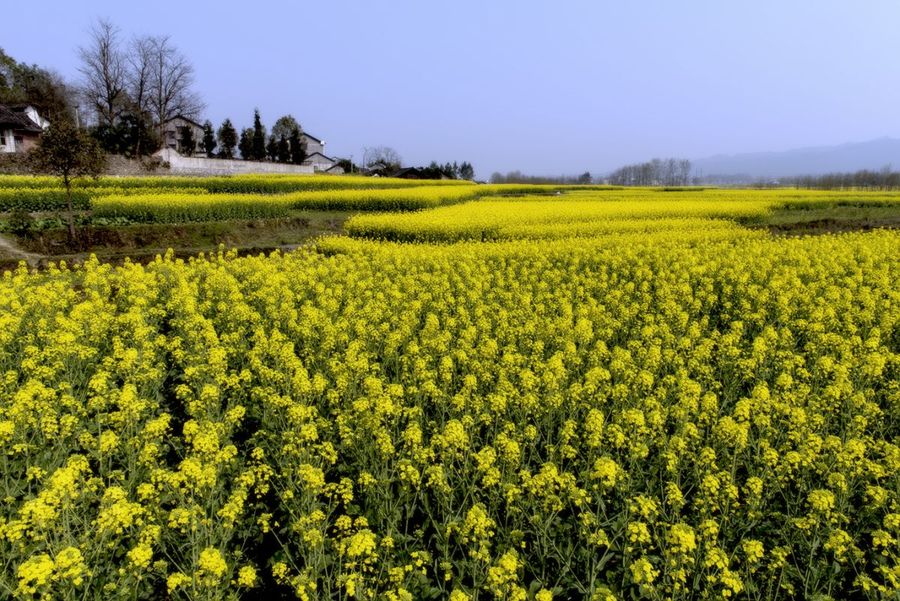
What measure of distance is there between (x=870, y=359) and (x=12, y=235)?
26.3 m

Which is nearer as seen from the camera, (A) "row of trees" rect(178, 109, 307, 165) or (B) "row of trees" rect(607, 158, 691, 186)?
(A) "row of trees" rect(178, 109, 307, 165)

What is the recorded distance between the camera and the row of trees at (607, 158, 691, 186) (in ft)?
516

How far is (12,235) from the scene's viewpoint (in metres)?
21.8

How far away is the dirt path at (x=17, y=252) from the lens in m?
19.4

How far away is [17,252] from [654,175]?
533ft

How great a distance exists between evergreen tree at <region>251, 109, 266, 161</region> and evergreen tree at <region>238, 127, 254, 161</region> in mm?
404

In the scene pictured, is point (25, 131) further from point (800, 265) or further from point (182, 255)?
point (800, 265)

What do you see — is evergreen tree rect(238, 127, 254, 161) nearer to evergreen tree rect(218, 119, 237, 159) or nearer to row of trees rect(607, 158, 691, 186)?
evergreen tree rect(218, 119, 237, 159)

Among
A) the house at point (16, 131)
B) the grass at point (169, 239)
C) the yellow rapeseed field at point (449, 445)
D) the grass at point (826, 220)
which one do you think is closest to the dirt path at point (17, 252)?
the grass at point (169, 239)

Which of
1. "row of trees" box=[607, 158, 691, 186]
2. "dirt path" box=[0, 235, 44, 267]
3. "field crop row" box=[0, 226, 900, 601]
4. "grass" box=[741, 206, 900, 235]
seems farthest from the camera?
"row of trees" box=[607, 158, 691, 186]

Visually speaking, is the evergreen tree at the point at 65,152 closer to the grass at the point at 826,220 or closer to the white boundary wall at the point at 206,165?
the grass at the point at 826,220

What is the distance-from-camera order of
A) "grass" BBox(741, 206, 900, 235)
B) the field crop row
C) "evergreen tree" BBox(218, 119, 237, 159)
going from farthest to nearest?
"evergreen tree" BBox(218, 119, 237, 159), "grass" BBox(741, 206, 900, 235), the field crop row

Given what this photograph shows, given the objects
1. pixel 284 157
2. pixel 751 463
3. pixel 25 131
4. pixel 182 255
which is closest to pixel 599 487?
pixel 751 463

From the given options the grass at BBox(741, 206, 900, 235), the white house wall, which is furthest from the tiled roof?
the grass at BBox(741, 206, 900, 235)
